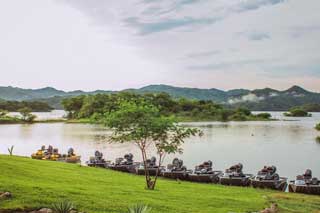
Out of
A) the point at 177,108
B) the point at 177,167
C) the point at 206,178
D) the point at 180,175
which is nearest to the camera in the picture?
the point at 206,178

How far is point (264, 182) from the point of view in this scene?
65.5ft

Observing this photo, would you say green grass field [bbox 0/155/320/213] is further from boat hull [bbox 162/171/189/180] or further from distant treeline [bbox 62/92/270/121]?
distant treeline [bbox 62/92/270/121]

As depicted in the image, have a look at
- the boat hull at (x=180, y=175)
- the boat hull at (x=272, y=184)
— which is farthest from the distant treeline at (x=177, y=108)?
the boat hull at (x=272, y=184)

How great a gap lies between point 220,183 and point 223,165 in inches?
324

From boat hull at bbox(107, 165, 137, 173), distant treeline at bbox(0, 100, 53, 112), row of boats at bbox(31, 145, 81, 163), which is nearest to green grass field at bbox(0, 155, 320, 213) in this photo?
boat hull at bbox(107, 165, 137, 173)

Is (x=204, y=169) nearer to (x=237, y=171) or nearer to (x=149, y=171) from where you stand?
(x=237, y=171)

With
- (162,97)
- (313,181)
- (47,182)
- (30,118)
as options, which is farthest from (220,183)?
(162,97)

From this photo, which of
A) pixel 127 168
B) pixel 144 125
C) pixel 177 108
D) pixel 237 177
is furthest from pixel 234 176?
pixel 177 108

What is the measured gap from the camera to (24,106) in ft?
441

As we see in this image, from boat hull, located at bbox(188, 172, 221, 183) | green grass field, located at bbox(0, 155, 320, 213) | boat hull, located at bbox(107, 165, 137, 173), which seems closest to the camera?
green grass field, located at bbox(0, 155, 320, 213)

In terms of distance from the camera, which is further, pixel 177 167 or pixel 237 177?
pixel 177 167

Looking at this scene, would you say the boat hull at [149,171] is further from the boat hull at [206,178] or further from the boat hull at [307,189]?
the boat hull at [307,189]

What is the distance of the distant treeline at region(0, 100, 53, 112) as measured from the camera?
128 meters

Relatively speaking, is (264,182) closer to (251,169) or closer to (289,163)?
(251,169)
